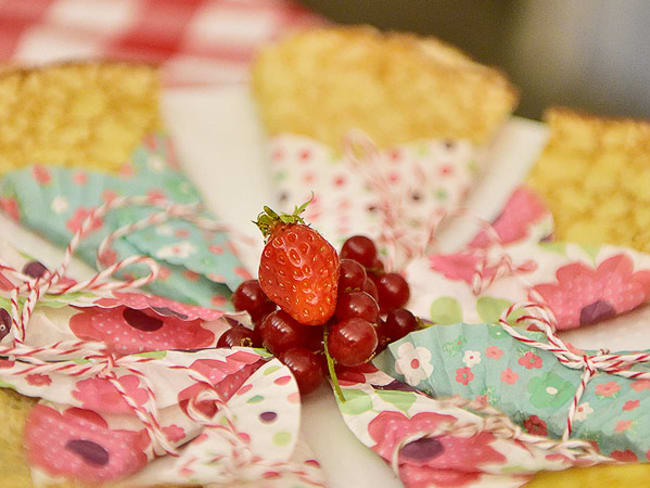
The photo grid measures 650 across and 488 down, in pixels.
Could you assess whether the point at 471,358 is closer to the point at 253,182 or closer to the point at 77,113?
the point at 253,182

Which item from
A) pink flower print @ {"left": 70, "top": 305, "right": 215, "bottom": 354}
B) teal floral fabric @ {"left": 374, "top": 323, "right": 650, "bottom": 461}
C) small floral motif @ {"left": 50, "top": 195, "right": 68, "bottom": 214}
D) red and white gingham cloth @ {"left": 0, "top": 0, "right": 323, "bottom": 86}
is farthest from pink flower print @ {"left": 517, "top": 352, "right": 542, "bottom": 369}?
red and white gingham cloth @ {"left": 0, "top": 0, "right": 323, "bottom": 86}

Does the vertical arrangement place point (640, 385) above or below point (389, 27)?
below

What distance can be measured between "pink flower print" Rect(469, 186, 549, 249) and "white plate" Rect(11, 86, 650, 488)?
3 cm

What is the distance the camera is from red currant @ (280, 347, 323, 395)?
0.75 m

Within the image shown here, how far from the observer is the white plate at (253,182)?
76 cm

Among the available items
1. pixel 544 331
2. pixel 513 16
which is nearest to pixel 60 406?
pixel 544 331

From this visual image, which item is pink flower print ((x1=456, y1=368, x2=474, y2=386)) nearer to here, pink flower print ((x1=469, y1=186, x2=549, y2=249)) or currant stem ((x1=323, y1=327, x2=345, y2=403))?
currant stem ((x1=323, y1=327, x2=345, y2=403))

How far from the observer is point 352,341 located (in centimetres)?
72

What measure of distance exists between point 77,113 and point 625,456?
85 centimetres

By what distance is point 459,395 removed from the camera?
2.51ft

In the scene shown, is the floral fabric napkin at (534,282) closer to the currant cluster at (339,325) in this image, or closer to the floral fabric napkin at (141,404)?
the currant cluster at (339,325)

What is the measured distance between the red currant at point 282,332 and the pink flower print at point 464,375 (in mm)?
160

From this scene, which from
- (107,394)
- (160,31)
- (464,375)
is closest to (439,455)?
(464,375)

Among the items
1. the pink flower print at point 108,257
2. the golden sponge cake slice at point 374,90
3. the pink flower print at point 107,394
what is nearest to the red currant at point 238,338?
the pink flower print at point 107,394
